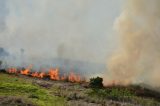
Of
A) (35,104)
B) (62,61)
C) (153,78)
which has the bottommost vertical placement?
(35,104)

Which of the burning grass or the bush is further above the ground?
the bush

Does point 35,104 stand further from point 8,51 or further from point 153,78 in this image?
point 8,51

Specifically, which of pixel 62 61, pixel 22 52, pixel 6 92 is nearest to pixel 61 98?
pixel 6 92

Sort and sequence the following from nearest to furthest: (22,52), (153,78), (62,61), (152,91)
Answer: (152,91) < (153,78) < (62,61) < (22,52)

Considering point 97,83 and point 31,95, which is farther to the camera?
point 97,83

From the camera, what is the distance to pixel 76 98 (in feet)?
202

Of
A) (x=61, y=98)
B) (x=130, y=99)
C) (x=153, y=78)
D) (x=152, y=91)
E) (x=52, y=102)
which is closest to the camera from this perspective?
(x=52, y=102)

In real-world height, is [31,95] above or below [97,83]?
below

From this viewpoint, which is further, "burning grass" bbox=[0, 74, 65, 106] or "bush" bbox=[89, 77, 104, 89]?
"bush" bbox=[89, 77, 104, 89]

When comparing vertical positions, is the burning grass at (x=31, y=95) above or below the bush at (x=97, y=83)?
below

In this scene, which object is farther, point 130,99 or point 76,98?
point 130,99

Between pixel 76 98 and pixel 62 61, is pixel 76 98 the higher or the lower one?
the lower one

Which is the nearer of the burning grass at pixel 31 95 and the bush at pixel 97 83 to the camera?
the burning grass at pixel 31 95

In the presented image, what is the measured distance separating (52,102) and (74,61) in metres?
140
